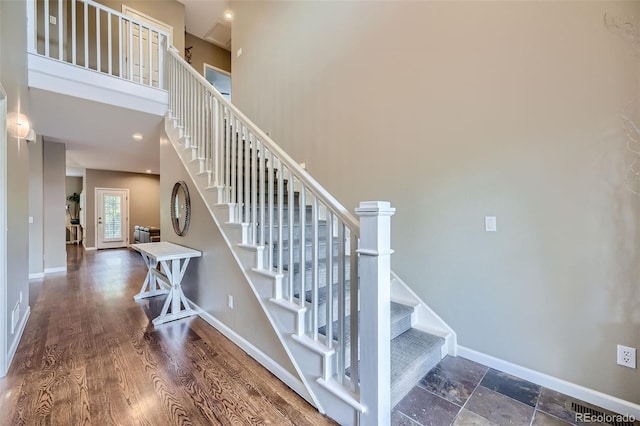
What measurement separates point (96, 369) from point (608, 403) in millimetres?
3484

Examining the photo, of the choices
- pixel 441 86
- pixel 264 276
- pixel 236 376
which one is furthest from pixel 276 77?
pixel 236 376

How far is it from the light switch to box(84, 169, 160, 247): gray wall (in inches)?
417

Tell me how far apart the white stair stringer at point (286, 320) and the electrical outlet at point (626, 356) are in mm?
1587

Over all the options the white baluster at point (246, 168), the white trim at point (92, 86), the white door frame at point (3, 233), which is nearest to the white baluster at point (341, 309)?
the white baluster at point (246, 168)

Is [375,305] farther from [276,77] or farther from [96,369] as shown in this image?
[276,77]

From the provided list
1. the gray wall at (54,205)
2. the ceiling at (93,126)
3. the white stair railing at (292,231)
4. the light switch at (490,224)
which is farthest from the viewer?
the gray wall at (54,205)

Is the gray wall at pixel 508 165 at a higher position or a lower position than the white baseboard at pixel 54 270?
higher

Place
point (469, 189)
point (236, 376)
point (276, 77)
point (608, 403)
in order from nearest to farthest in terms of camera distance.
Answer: point (608, 403), point (236, 376), point (469, 189), point (276, 77)

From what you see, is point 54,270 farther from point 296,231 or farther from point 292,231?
point 292,231

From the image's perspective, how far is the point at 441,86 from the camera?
90.7 inches

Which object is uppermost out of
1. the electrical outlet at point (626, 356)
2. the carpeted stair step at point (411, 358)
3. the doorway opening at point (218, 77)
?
the doorway opening at point (218, 77)

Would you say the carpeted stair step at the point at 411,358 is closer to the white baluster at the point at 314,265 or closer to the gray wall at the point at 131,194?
A: the white baluster at the point at 314,265

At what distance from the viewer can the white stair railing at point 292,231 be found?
4.93 ft

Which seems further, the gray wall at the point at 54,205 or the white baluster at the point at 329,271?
the gray wall at the point at 54,205
